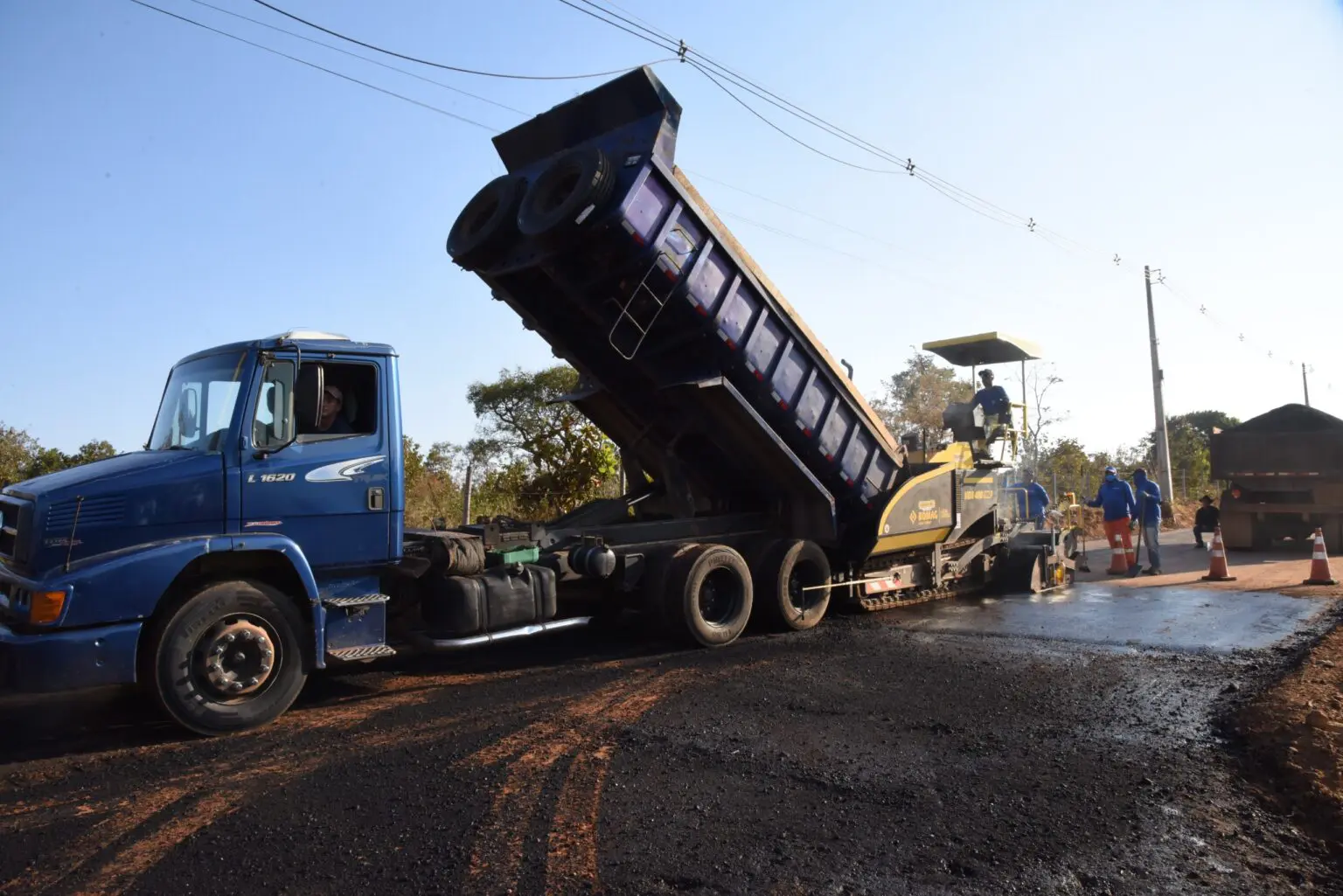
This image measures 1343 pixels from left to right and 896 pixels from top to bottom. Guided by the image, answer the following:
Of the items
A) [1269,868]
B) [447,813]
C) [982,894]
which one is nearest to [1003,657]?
[1269,868]

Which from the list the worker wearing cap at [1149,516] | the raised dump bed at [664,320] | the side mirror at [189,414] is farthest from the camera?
the worker wearing cap at [1149,516]

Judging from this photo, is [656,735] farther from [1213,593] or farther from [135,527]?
[1213,593]

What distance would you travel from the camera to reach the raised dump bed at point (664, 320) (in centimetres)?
718

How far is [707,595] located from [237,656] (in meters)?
4.15

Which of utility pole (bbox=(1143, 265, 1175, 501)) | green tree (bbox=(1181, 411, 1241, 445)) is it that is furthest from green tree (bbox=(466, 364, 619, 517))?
green tree (bbox=(1181, 411, 1241, 445))

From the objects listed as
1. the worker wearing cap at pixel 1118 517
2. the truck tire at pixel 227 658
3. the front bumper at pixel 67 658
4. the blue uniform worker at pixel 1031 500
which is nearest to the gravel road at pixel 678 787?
the truck tire at pixel 227 658

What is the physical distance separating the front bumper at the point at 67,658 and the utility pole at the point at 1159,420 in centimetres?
2665

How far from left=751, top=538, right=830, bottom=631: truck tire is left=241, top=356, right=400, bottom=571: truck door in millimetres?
3825

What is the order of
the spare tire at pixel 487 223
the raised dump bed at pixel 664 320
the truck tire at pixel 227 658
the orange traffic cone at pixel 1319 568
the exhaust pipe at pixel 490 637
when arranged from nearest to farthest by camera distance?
the truck tire at pixel 227 658, the exhaust pipe at pixel 490 637, the raised dump bed at pixel 664 320, the spare tire at pixel 487 223, the orange traffic cone at pixel 1319 568

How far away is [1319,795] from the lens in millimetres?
4137

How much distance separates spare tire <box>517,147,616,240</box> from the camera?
688 centimetres

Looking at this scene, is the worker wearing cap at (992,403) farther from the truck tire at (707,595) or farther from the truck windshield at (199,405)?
the truck windshield at (199,405)

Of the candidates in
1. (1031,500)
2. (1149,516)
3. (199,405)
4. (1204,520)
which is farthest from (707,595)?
(1204,520)

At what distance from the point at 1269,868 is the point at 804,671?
382 centimetres
